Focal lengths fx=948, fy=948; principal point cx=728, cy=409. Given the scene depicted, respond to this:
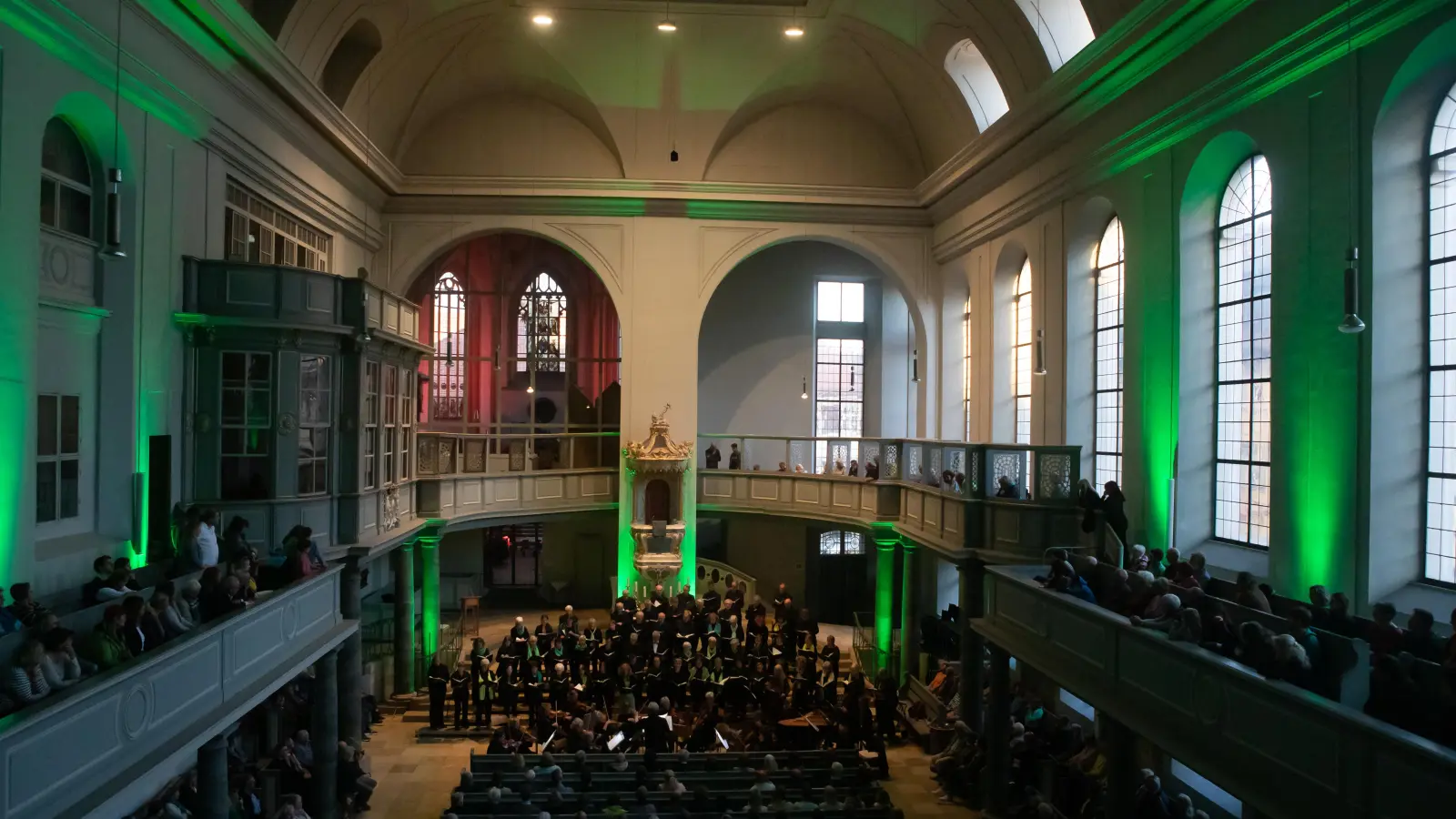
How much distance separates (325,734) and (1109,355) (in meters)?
13.7

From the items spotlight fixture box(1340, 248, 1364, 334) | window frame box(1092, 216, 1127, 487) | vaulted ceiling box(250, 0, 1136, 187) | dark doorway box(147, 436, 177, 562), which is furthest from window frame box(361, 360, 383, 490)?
spotlight fixture box(1340, 248, 1364, 334)

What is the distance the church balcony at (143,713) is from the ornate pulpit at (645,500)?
1119 cm

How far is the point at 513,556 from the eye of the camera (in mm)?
28938

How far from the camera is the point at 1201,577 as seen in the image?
10.9 meters

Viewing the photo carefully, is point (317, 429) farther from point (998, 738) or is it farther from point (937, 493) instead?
point (998, 738)

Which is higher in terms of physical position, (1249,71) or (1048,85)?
(1048,85)

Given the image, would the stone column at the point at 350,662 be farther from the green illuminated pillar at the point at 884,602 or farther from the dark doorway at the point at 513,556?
the dark doorway at the point at 513,556

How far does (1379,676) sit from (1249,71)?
854 centimetres

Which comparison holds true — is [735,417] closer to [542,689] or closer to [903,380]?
[903,380]

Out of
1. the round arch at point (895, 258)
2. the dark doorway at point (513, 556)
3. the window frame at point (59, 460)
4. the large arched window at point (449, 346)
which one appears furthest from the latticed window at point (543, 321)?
the window frame at point (59, 460)

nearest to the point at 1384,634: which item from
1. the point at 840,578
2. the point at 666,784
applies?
the point at 666,784

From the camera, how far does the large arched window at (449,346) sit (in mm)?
26812

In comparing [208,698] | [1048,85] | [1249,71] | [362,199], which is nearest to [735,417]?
[362,199]

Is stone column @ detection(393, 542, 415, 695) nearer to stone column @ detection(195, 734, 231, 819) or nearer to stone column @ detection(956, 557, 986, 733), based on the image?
stone column @ detection(195, 734, 231, 819)
